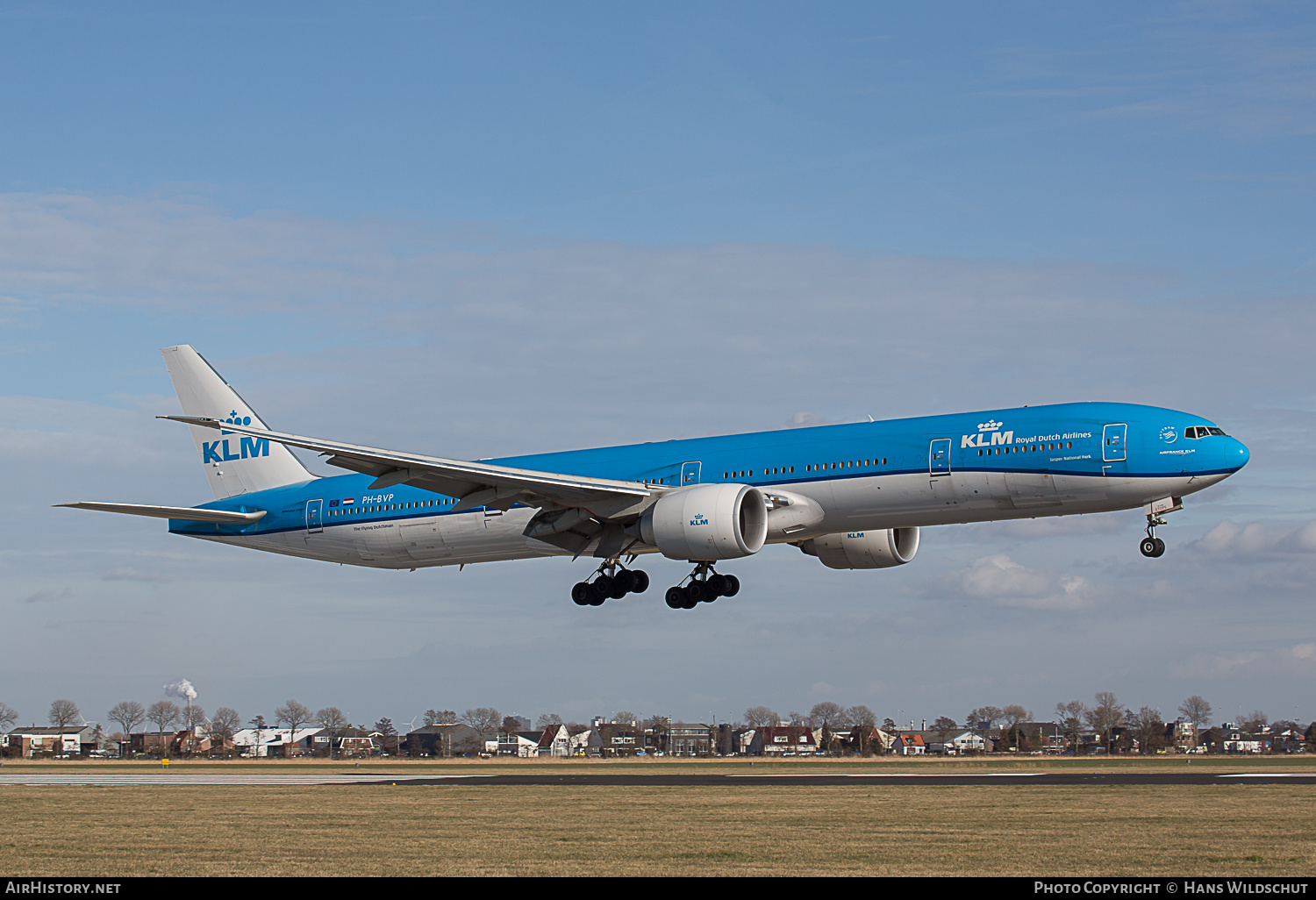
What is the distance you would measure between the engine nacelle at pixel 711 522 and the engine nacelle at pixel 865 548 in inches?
313

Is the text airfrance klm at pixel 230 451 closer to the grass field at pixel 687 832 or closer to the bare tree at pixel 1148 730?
the grass field at pixel 687 832

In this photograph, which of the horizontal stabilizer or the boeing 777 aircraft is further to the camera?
the horizontal stabilizer

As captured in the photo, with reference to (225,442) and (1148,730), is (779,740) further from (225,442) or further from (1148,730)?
(225,442)

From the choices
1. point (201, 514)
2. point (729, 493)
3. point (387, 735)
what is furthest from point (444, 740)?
point (729, 493)

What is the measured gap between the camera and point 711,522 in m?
36.9

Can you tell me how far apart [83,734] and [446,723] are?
49.5m

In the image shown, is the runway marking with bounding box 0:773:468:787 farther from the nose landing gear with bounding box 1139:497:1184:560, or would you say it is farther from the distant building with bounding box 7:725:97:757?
the distant building with bounding box 7:725:97:757

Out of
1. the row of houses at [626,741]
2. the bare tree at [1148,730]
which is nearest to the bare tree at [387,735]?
the row of houses at [626,741]

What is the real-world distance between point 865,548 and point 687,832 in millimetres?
21884

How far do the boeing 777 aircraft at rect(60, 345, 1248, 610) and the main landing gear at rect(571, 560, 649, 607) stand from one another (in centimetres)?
7

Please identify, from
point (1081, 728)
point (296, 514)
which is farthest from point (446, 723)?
point (296, 514)

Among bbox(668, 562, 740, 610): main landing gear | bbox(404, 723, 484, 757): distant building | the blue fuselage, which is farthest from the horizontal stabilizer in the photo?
bbox(404, 723, 484, 757): distant building

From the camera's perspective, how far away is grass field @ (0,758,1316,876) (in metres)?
20.6

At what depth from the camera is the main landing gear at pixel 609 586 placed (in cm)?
4384
